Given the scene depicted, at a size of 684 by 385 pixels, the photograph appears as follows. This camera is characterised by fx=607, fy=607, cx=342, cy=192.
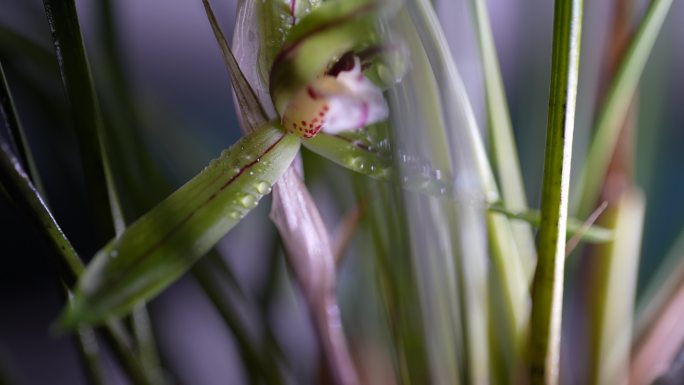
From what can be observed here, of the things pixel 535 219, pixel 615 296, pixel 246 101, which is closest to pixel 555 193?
pixel 535 219

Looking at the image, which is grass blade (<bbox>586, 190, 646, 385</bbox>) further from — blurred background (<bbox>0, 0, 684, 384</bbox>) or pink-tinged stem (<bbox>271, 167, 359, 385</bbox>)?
pink-tinged stem (<bbox>271, 167, 359, 385</bbox>)

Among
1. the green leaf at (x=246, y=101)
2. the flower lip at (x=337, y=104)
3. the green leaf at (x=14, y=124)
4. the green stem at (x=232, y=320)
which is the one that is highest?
the green leaf at (x=14, y=124)

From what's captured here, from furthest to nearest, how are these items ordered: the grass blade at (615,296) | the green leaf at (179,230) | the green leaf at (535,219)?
the grass blade at (615,296) < the green leaf at (535,219) < the green leaf at (179,230)

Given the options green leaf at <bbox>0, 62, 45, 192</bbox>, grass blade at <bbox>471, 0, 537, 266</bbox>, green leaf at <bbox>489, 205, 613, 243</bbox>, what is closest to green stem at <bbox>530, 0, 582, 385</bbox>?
green leaf at <bbox>489, 205, 613, 243</bbox>

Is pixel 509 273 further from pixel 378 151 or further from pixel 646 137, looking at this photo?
pixel 646 137

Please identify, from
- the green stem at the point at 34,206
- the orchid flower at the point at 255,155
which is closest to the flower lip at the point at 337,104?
the orchid flower at the point at 255,155

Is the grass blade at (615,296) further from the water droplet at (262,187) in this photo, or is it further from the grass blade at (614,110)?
the water droplet at (262,187)

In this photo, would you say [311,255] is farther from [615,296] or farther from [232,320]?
[615,296]
